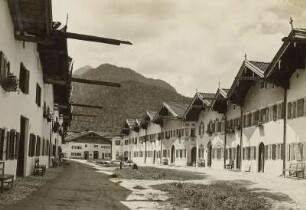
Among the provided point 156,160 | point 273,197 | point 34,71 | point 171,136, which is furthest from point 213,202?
point 156,160

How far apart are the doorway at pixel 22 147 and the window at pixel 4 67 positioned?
236 inches

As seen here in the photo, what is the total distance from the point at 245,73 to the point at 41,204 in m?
24.6

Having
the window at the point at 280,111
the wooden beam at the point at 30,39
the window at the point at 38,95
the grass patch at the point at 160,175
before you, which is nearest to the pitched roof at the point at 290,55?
the window at the point at 280,111

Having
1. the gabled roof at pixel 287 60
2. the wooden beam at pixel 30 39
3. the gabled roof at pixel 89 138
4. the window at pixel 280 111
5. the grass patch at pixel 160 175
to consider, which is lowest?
the grass patch at pixel 160 175

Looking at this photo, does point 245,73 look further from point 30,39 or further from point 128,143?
point 128,143

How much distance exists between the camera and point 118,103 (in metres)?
174

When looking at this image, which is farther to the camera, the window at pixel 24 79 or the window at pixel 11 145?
the window at pixel 24 79

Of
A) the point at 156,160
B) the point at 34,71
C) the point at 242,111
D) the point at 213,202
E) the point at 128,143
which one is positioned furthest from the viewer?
the point at 128,143

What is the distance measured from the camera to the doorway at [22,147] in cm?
2128

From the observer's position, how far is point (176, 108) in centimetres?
5500

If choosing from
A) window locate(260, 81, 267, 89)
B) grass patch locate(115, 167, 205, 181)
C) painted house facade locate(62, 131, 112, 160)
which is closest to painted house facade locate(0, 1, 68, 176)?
grass patch locate(115, 167, 205, 181)

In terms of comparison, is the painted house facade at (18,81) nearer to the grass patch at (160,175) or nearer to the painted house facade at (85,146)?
the grass patch at (160,175)

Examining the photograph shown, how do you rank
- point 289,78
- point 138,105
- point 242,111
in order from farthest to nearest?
point 138,105
point 242,111
point 289,78

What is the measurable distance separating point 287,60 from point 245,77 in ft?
11.6
